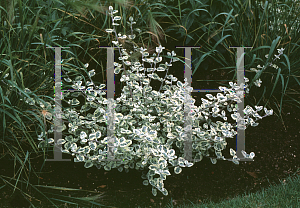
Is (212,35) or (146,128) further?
(212,35)

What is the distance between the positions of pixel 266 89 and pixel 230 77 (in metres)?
0.33

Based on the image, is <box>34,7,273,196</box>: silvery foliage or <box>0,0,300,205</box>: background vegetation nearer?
<box>34,7,273,196</box>: silvery foliage

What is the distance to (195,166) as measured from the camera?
2.48 metres

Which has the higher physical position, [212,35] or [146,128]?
[212,35]

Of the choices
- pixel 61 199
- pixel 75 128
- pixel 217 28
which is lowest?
pixel 61 199

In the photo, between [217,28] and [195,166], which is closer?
[195,166]

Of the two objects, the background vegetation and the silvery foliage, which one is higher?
the background vegetation

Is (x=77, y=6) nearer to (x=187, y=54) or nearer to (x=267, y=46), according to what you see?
(x=187, y=54)

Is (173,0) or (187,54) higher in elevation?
(173,0)

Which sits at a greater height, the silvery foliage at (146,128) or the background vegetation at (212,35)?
the background vegetation at (212,35)

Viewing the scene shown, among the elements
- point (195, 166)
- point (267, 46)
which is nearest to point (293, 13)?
point (267, 46)

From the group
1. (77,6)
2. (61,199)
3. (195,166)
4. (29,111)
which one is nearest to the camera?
(77,6)

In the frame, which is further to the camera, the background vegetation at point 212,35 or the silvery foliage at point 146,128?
the background vegetation at point 212,35

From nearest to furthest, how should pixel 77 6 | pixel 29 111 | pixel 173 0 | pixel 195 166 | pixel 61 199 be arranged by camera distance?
pixel 77 6, pixel 29 111, pixel 61 199, pixel 195 166, pixel 173 0
